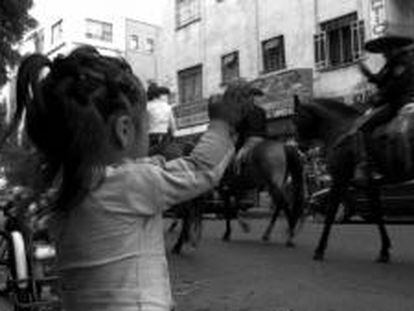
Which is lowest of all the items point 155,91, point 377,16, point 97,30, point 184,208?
point 184,208

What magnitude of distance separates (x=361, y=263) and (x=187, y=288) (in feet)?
7.53

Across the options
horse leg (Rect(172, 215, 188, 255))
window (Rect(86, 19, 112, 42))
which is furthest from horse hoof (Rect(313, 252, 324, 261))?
window (Rect(86, 19, 112, 42))

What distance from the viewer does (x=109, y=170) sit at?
8.42 ft

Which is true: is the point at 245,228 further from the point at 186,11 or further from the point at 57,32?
the point at 57,32

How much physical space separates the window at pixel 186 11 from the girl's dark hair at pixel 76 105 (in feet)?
110

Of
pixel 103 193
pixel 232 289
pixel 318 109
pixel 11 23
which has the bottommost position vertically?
pixel 232 289

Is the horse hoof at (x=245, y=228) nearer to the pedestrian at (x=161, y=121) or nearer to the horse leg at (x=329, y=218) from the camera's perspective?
the pedestrian at (x=161, y=121)

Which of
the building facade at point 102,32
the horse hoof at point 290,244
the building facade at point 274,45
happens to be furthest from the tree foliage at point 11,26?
the building facade at point 102,32

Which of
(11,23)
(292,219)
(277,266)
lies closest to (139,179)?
(277,266)

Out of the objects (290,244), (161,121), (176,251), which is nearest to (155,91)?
(161,121)

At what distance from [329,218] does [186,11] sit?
27.4 meters

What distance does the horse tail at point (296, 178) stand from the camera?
1276 cm

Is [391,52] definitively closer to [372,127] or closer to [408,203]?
[372,127]

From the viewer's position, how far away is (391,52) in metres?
9.80
